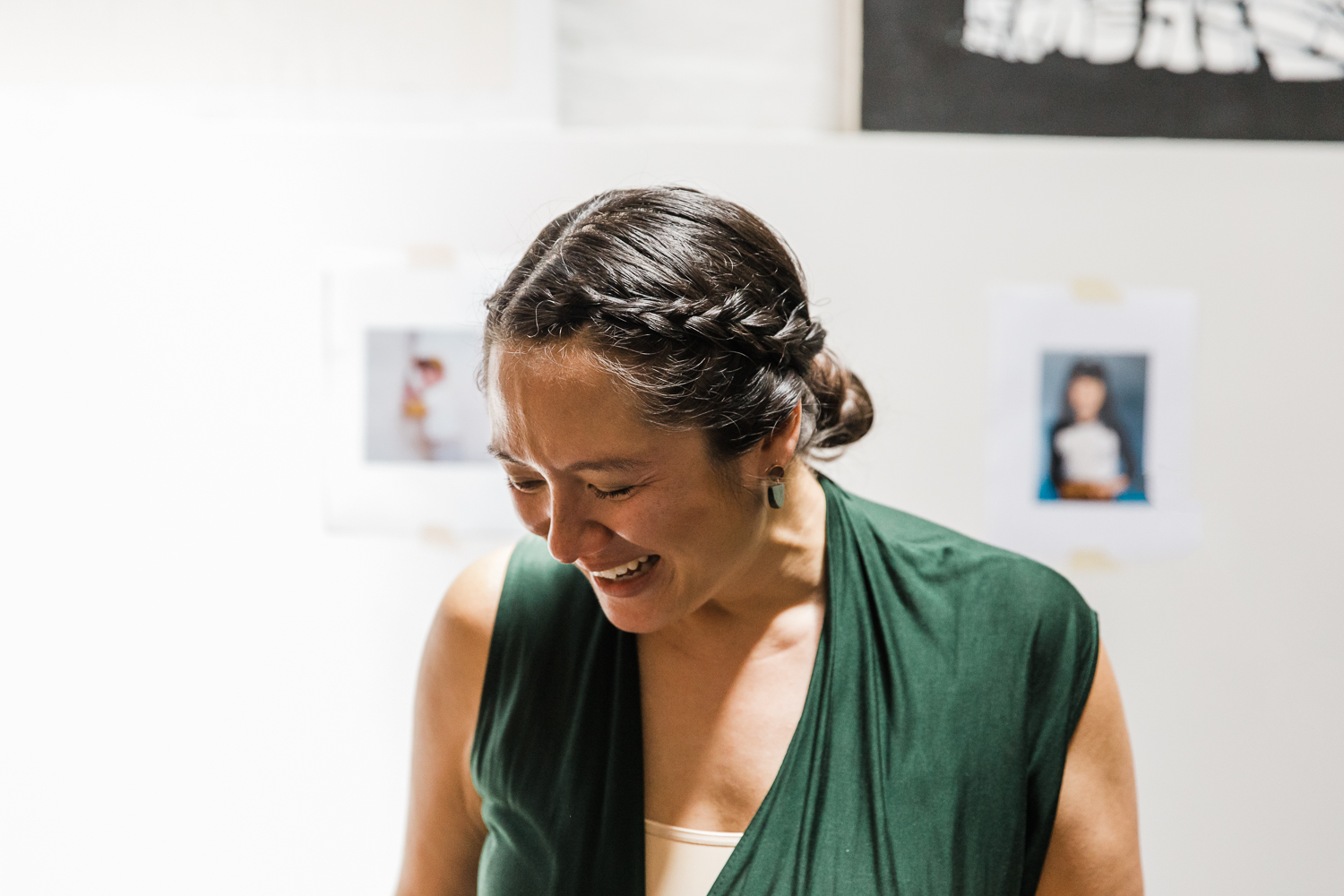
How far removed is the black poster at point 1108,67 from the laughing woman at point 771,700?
0.40 meters

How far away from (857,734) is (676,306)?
370 millimetres

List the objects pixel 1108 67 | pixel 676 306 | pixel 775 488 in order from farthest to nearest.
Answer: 1. pixel 1108 67
2. pixel 775 488
3. pixel 676 306

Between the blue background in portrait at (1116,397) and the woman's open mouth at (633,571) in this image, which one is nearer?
the woman's open mouth at (633,571)

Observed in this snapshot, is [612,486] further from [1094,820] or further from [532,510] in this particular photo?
[1094,820]

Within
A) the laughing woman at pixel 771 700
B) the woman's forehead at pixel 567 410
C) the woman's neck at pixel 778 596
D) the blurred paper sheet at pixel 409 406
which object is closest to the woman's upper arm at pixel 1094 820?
the laughing woman at pixel 771 700

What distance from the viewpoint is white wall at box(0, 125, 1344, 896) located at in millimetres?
920

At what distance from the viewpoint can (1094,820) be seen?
0.71 metres

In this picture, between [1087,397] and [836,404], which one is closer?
[836,404]

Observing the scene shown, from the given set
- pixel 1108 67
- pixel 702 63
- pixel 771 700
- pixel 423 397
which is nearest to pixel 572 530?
pixel 771 700

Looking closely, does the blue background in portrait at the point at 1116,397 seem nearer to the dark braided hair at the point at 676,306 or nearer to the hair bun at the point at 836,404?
the hair bun at the point at 836,404

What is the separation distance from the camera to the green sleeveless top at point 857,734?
67 cm

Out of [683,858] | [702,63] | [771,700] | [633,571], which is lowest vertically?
[683,858]

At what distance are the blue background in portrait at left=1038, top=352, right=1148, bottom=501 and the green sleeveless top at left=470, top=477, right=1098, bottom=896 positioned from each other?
245 millimetres

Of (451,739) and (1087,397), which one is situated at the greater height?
(1087,397)
